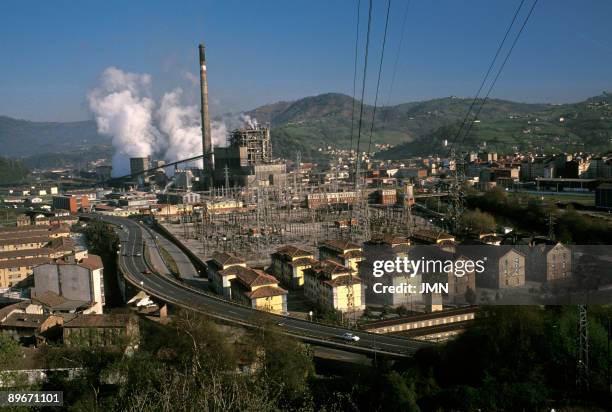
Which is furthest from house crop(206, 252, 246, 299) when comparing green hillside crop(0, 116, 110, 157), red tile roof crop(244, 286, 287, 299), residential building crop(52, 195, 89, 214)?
green hillside crop(0, 116, 110, 157)

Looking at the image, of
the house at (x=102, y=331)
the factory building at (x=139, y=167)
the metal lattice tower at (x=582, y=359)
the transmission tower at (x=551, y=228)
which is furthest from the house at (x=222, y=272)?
the factory building at (x=139, y=167)

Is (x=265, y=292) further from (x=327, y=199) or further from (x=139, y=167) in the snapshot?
(x=139, y=167)

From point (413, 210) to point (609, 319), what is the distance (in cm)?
1039

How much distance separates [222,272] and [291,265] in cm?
87

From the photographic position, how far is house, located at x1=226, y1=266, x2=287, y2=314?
530cm

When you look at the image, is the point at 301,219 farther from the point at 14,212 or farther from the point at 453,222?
the point at 14,212

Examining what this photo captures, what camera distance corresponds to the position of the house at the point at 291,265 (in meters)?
6.61

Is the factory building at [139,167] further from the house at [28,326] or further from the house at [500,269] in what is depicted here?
the house at [500,269]

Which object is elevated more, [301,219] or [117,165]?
[117,165]

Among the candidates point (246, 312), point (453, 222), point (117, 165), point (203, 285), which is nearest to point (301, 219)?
point (453, 222)

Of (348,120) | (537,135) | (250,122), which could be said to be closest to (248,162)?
(250,122)

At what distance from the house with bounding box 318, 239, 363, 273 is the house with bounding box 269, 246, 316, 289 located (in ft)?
0.92

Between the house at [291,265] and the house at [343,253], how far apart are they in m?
0.28

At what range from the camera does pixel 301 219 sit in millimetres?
12539
